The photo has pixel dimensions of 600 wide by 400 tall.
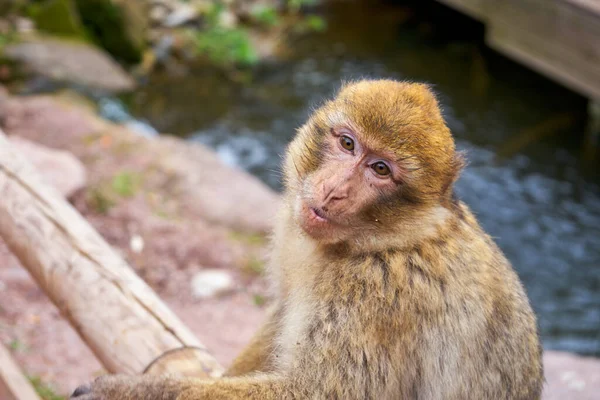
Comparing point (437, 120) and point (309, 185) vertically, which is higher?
point (437, 120)

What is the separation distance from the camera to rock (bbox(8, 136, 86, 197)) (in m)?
5.30

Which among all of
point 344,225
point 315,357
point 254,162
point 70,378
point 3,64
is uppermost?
point 344,225

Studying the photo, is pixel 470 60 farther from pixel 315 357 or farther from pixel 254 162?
pixel 315 357

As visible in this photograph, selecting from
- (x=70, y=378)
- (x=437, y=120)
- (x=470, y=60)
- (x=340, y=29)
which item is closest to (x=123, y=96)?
(x=340, y=29)

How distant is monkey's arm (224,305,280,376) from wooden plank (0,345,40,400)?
0.71 meters

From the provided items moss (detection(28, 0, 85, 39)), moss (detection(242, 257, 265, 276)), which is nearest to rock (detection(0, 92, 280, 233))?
moss (detection(242, 257, 265, 276))

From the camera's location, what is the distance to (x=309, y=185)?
2.32 m

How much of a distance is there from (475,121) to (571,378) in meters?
4.27

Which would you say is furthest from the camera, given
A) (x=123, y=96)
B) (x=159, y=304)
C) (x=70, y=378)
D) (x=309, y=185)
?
(x=123, y=96)

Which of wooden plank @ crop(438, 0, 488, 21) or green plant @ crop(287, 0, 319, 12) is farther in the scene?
green plant @ crop(287, 0, 319, 12)

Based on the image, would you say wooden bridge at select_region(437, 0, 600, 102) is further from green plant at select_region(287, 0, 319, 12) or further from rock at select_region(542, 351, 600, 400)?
green plant at select_region(287, 0, 319, 12)

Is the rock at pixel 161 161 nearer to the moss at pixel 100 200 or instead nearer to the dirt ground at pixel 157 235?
the dirt ground at pixel 157 235

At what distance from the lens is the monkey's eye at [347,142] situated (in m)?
2.30

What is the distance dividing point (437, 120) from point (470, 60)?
23.1ft
